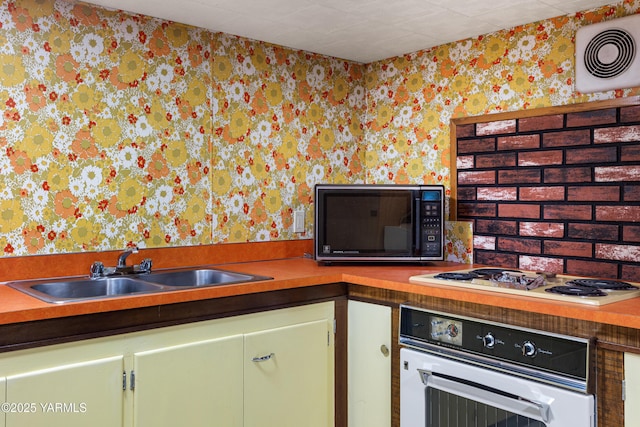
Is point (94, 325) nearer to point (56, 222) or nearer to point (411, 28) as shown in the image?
point (56, 222)

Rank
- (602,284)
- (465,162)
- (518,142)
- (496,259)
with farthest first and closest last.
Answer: (465,162)
(496,259)
(518,142)
(602,284)

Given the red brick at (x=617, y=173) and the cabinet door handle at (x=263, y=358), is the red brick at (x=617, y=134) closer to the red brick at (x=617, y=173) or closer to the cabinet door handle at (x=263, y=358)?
the red brick at (x=617, y=173)

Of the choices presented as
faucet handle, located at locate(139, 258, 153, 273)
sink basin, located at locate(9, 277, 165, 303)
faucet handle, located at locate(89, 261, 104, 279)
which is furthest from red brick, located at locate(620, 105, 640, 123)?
faucet handle, located at locate(89, 261, 104, 279)

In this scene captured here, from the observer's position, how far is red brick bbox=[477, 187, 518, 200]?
2527 mm

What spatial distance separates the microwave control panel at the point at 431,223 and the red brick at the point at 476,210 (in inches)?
9.8

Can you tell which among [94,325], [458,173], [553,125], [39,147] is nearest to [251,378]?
[94,325]

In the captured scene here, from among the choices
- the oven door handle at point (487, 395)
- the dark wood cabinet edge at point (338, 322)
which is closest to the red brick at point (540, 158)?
the dark wood cabinet edge at point (338, 322)

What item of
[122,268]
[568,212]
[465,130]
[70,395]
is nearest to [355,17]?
[465,130]

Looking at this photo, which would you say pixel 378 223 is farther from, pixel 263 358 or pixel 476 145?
pixel 263 358

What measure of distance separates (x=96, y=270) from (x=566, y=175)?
196 cm

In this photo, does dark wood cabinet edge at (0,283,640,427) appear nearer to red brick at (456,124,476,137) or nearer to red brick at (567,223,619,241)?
red brick at (567,223,619,241)

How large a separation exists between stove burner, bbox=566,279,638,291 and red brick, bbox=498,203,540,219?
1.36ft

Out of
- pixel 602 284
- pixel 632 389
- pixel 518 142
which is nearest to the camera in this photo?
pixel 632 389

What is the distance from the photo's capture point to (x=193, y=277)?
2.44m
